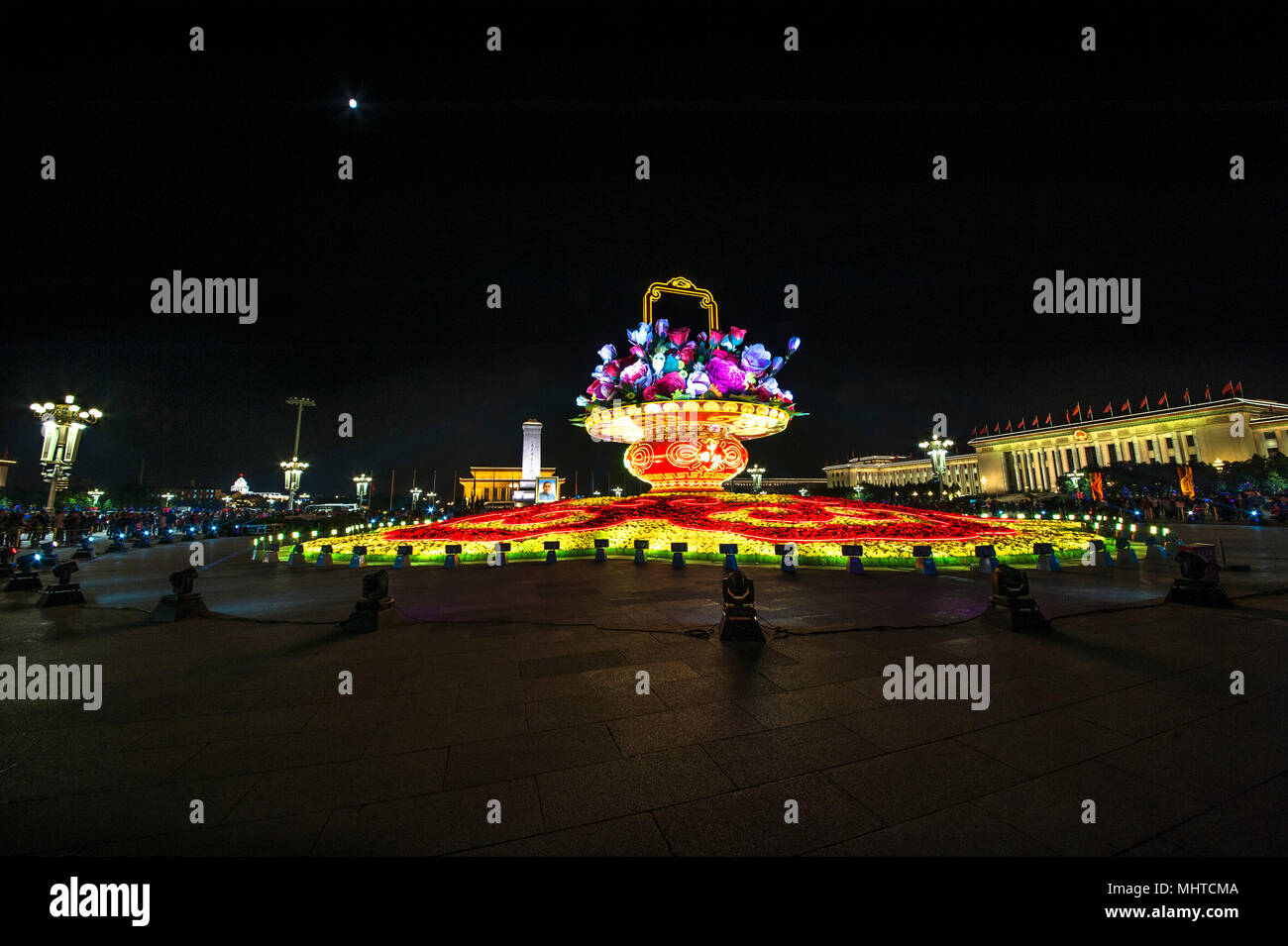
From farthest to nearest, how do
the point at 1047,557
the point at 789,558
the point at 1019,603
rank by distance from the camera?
the point at 789,558, the point at 1047,557, the point at 1019,603

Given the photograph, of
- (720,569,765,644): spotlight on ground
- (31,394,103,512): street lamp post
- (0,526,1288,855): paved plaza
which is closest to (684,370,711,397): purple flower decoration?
(0,526,1288,855): paved plaza

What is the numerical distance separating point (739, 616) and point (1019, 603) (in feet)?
13.8

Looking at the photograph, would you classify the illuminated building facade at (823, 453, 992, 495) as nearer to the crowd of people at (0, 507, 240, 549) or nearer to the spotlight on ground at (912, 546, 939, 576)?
the spotlight on ground at (912, 546, 939, 576)

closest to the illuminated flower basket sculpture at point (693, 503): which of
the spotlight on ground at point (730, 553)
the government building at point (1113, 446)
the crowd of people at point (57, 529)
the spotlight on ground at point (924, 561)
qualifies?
the spotlight on ground at point (924, 561)

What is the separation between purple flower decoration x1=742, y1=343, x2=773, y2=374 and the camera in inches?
861

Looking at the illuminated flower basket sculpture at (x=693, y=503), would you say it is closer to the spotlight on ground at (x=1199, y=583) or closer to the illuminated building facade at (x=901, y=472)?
the spotlight on ground at (x=1199, y=583)

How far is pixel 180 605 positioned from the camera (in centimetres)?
805

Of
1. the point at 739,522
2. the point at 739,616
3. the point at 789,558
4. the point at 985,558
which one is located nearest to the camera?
the point at 739,616

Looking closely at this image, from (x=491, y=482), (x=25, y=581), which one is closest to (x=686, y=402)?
(x=25, y=581)

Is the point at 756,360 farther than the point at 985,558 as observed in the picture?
Yes

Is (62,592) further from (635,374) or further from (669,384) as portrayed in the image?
(669,384)

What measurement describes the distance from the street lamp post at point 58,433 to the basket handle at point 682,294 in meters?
33.0

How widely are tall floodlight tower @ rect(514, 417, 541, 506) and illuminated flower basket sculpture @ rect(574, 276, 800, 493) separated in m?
56.5

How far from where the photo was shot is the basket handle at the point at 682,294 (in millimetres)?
23422
